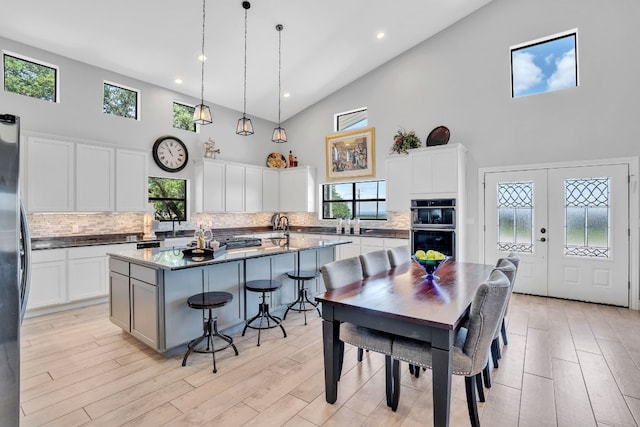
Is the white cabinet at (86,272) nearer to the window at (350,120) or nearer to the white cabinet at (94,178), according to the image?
the white cabinet at (94,178)

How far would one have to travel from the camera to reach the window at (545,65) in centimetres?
490

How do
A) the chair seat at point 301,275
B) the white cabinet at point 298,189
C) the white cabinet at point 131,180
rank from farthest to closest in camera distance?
the white cabinet at point 298,189, the white cabinet at point 131,180, the chair seat at point 301,275

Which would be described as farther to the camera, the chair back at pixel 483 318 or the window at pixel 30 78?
the window at pixel 30 78

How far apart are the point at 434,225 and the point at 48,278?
5.72 m

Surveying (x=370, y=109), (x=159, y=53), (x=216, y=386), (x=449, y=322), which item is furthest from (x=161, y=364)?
(x=370, y=109)

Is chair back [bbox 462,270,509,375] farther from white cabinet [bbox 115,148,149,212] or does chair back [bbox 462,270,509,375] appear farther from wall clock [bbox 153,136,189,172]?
wall clock [bbox 153,136,189,172]

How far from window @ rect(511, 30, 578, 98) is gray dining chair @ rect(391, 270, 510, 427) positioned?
469 centimetres

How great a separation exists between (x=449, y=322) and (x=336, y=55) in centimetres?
559

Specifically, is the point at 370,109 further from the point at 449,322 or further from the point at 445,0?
the point at 449,322

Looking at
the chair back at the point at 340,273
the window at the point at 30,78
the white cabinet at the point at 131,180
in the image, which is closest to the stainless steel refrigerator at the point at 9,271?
the chair back at the point at 340,273

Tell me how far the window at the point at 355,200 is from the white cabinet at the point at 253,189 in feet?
5.02

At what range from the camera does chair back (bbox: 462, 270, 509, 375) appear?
182 centimetres

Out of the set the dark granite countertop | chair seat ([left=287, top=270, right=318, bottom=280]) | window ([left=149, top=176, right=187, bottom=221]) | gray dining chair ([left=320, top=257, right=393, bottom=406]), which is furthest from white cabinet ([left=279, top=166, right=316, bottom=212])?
gray dining chair ([left=320, top=257, right=393, bottom=406])

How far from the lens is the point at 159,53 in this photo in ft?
16.6
